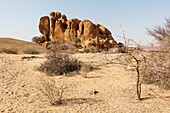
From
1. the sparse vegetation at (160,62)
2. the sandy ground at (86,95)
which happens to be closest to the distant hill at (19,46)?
the sandy ground at (86,95)

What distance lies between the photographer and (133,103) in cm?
641

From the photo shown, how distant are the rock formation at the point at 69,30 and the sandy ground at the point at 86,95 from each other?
1771 cm

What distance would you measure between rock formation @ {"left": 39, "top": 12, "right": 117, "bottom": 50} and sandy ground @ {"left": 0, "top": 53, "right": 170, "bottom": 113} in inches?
697

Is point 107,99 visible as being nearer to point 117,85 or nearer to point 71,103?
point 71,103

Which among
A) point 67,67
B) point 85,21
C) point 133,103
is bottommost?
point 133,103

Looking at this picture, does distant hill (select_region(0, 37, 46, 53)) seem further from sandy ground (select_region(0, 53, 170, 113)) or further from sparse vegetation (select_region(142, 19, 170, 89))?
sparse vegetation (select_region(142, 19, 170, 89))

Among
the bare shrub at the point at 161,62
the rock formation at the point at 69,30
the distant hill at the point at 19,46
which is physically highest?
the rock formation at the point at 69,30

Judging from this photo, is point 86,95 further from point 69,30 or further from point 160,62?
point 69,30

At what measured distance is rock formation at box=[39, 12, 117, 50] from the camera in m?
29.4

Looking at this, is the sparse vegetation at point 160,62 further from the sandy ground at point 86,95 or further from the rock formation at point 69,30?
the rock formation at point 69,30

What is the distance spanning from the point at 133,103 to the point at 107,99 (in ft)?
2.52

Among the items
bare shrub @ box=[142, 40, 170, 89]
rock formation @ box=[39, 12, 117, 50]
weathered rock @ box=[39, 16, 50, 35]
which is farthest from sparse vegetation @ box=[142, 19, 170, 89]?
weathered rock @ box=[39, 16, 50, 35]

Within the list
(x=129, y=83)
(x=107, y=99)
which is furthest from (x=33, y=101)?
(x=129, y=83)

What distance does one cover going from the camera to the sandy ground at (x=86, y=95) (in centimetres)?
600
